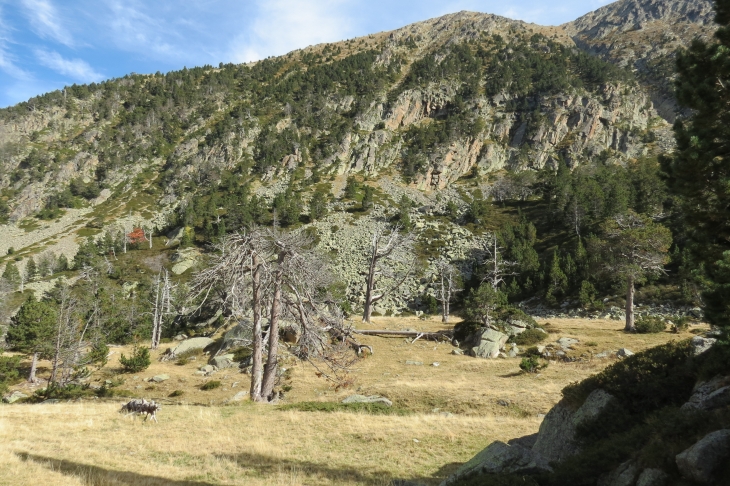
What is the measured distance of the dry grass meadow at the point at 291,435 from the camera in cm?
821

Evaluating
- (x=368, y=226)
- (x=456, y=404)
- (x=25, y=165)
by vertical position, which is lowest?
(x=456, y=404)

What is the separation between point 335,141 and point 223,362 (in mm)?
106961

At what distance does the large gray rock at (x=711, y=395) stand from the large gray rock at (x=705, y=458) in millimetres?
2072

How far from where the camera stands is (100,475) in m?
7.57

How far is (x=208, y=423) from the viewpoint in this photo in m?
13.2

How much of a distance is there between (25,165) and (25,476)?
163m

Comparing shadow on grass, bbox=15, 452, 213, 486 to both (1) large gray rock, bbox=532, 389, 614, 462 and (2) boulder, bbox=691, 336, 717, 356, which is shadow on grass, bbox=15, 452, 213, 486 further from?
(2) boulder, bbox=691, 336, 717, 356

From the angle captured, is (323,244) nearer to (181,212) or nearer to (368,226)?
(368,226)

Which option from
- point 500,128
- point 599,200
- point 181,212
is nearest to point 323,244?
point 181,212

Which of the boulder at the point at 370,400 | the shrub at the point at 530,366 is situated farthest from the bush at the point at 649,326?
the boulder at the point at 370,400

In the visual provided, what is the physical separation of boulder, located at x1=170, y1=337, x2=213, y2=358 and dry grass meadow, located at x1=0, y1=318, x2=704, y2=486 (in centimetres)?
1075

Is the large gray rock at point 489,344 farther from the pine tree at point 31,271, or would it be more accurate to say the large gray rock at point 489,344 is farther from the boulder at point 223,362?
the pine tree at point 31,271

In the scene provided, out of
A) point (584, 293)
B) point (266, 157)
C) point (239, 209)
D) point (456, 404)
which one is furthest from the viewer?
point (266, 157)

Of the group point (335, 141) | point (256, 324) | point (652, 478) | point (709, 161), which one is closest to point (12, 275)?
point (256, 324)
